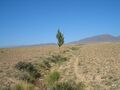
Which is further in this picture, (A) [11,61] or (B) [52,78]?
(A) [11,61]

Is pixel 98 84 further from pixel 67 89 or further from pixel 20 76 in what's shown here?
pixel 20 76

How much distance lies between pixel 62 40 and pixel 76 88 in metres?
45.6

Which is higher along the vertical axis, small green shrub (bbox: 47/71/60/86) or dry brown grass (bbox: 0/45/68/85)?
dry brown grass (bbox: 0/45/68/85)

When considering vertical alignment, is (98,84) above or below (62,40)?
below

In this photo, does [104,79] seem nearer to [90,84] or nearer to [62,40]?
[90,84]

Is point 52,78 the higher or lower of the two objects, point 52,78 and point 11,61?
the lower

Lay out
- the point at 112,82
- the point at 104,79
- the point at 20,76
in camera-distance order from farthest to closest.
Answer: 1. the point at 20,76
2. the point at 104,79
3. the point at 112,82

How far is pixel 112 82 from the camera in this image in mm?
13742

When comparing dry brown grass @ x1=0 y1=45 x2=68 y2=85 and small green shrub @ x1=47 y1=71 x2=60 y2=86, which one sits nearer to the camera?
small green shrub @ x1=47 y1=71 x2=60 y2=86

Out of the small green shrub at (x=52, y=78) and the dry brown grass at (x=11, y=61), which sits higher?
the dry brown grass at (x=11, y=61)

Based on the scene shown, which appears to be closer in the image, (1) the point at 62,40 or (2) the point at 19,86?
(2) the point at 19,86

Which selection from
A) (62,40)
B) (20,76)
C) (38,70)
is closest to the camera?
(20,76)

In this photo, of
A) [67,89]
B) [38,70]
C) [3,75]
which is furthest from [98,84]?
[38,70]

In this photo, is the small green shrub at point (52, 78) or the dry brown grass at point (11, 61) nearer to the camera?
the small green shrub at point (52, 78)
